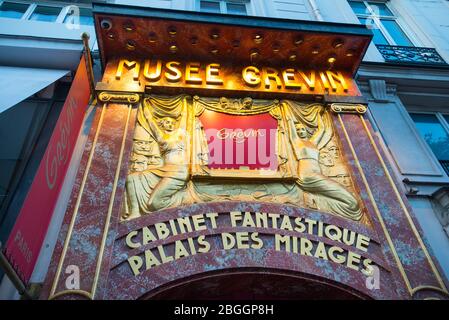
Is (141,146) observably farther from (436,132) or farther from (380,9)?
(380,9)

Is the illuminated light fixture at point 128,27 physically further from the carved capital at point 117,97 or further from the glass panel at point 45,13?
the glass panel at point 45,13

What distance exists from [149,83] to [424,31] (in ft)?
26.8

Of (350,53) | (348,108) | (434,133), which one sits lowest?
(348,108)

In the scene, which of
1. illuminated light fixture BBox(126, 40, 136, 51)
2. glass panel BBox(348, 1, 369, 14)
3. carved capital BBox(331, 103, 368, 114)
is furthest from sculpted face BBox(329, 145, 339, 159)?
glass panel BBox(348, 1, 369, 14)

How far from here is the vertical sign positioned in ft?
11.5

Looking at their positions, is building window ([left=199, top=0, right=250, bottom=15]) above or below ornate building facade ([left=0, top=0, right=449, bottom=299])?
above

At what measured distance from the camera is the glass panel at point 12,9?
8068mm

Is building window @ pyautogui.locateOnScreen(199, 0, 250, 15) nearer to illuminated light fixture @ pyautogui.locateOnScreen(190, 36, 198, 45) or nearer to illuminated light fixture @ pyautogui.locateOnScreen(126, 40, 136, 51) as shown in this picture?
illuminated light fixture @ pyautogui.locateOnScreen(190, 36, 198, 45)

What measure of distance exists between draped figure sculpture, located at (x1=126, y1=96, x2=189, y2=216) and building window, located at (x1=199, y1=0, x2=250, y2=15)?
427 cm

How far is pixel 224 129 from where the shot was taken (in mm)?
5812

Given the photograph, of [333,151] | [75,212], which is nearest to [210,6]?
[333,151]

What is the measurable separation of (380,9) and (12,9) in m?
10.9

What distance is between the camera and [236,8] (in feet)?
30.8
